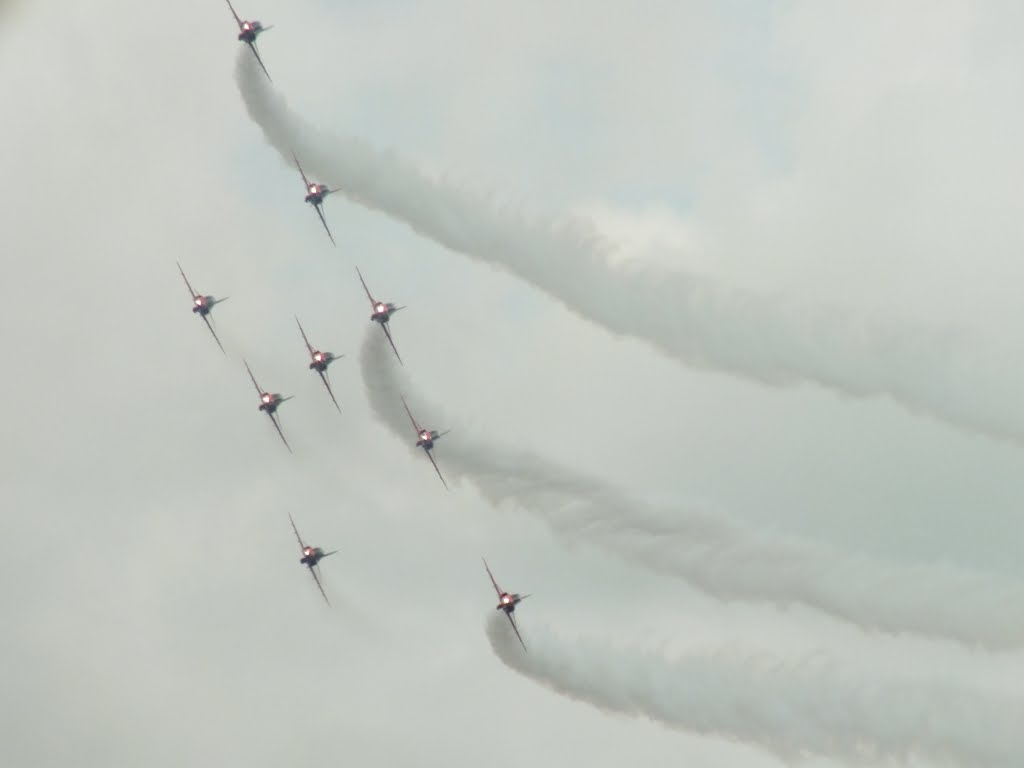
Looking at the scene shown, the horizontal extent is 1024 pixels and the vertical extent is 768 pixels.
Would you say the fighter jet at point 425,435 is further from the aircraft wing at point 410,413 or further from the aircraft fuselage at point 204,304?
the aircraft fuselage at point 204,304

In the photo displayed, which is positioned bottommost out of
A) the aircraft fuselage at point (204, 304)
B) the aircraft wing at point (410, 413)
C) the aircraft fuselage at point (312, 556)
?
the aircraft fuselage at point (312, 556)

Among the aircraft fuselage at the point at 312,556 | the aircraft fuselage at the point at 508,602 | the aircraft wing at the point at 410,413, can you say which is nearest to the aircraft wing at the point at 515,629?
→ the aircraft fuselage at the point at 508,602

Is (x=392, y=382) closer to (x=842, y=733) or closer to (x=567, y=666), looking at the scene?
(x=567, y=666)

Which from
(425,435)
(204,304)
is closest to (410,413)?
(425,435)

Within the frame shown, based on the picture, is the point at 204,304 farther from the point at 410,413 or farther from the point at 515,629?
the point at 515,629

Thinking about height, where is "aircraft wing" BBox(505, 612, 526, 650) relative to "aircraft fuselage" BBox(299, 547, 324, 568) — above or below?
below

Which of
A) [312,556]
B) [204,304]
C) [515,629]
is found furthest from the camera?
[204,304]

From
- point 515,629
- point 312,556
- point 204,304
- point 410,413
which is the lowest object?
point 515,629

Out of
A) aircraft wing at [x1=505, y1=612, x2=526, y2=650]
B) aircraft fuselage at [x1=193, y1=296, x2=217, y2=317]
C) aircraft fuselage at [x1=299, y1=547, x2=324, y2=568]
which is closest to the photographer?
aircraft wing at [x1=505, y1=612, x2=526, y2=650]

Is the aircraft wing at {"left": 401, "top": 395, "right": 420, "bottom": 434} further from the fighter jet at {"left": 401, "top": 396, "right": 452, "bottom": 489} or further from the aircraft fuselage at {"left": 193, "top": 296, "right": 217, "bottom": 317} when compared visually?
the aircraft fuselage at {"left": 193, "top": 296, "right": 217, "bottom": 317}

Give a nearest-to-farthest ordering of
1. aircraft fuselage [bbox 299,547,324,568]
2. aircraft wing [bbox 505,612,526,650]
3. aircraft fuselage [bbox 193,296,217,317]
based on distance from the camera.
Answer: aircraft wing [bbox 505,612,526,650] < aircraft fuselage [bbox 299,547,324,568] < aircraft fuselage [bbox 193,296,217,317]

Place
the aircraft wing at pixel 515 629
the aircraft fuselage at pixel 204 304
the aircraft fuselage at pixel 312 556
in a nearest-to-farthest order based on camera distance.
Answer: the aircraft wing at pixel 515 629, the aircraft fuselage at pixel 312 556, the aircraft fuselage at pixel 204 304

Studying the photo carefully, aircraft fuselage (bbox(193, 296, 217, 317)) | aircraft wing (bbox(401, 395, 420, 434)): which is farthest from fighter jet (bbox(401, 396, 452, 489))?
aircraft fuselage (bbox(193, 296, 217, 317))

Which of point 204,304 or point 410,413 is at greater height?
point 204,304
